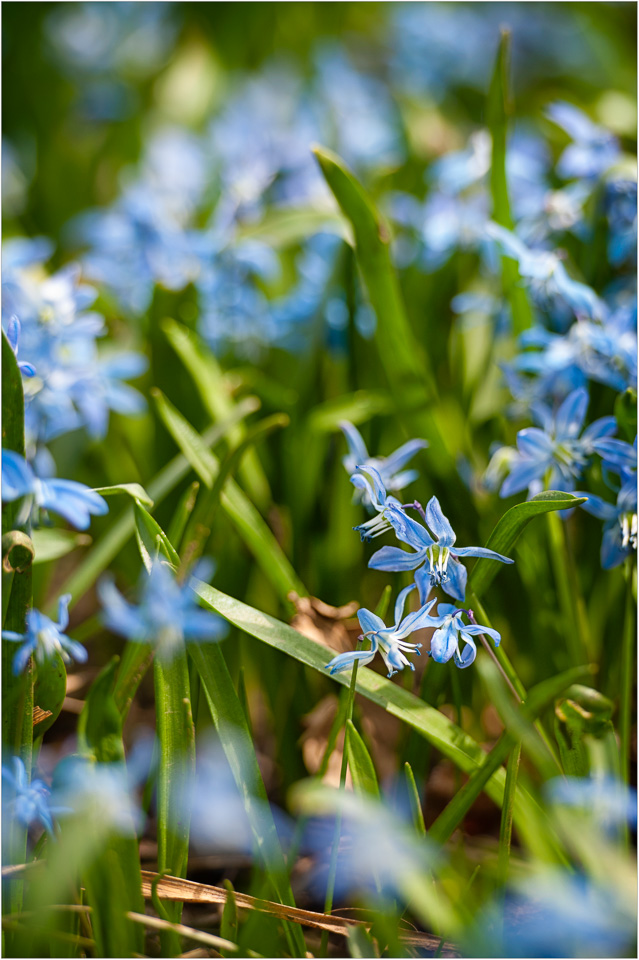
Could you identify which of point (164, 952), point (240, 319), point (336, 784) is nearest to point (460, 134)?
point (240, 319)

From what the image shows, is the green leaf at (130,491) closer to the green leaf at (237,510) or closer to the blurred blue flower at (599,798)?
the green leaf at (237,510)

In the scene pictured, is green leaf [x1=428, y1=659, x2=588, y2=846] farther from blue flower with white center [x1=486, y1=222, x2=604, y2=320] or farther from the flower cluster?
blue flower with white center [x1=486, y1=222, x2=604, y2=320]

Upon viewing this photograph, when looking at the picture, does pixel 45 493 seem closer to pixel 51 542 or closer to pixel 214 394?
pixel 51 542

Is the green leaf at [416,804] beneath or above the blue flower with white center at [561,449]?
beneath

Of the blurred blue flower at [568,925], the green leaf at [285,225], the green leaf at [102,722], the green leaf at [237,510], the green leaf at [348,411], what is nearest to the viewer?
the blurred blue flower at [568,925]

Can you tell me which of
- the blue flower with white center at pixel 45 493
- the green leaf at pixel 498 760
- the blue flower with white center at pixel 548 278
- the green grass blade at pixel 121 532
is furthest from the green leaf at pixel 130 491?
the blue flower with white center at pixel 548 278

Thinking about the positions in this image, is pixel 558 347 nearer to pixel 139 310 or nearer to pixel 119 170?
pixel 139 310
